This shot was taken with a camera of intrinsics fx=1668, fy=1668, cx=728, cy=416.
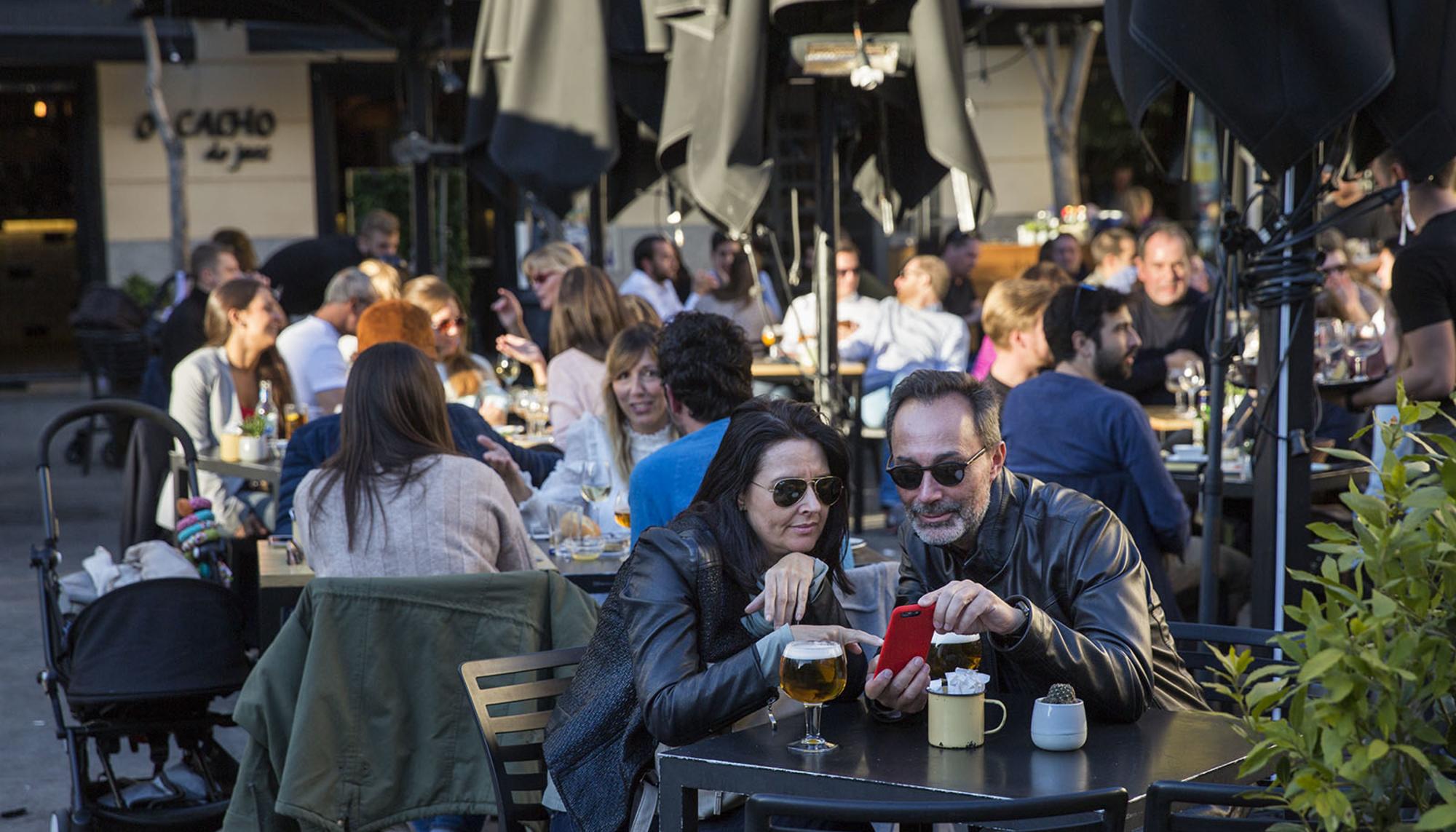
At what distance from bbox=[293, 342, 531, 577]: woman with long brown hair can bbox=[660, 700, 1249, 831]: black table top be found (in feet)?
5.35

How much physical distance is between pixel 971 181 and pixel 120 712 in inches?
149

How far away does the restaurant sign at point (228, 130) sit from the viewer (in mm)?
18156

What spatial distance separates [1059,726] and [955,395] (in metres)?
0.81

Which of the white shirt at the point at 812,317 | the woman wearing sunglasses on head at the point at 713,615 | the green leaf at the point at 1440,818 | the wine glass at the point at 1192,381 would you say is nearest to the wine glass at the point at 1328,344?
the wine glass at the point at 1192,381

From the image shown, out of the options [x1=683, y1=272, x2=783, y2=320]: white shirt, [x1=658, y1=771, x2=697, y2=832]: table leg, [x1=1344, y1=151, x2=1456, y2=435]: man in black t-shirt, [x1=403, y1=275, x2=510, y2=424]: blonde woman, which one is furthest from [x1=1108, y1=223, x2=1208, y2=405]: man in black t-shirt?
[x1=658, y1=771, x2=697, y2=832]: table leg

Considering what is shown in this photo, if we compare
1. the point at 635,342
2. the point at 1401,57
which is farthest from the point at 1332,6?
the point at 635,342

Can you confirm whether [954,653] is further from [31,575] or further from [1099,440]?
[31,575]

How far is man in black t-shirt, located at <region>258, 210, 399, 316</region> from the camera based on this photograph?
39.3 ft

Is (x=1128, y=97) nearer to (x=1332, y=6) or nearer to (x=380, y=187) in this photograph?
(x=1332, y=6)

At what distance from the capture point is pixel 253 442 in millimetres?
7145

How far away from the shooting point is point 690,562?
3.30 metres

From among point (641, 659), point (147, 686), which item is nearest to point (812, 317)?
point (147, 686)

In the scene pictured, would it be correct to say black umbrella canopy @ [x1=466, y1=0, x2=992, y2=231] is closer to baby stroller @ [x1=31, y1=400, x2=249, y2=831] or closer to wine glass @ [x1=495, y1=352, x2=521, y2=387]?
wine glass @ [x1=495, y1=352, x2=521, y2=387]

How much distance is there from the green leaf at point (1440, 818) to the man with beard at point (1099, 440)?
11.7ft
